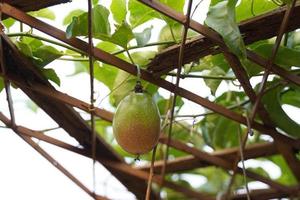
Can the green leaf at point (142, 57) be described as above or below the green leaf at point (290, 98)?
below

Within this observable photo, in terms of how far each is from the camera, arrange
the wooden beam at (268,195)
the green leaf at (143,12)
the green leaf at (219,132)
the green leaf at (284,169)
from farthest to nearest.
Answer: the green leaf at (284,169) → the green leaf at (219,132) → the wooden beam at (268,195) → the green leaf at (143,12)

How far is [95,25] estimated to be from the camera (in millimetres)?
559

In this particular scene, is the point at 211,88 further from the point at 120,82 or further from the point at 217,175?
the point at 217,175

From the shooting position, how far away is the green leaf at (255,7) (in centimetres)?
58

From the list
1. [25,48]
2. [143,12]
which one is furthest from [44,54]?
[143,12]

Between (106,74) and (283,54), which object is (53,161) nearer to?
(106,74)

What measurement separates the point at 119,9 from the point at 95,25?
0.06m

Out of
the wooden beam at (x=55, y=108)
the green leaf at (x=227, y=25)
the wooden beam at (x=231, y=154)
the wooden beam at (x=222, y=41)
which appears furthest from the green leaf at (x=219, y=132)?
the green leaf at (x=227, y=25)

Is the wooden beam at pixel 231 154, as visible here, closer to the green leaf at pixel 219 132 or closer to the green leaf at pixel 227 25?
the green leaf at pixel 219 132

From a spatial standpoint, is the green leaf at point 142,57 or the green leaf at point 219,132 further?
the green leaf at point 219,132

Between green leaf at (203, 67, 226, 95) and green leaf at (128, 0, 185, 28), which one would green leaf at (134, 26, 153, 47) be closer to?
green leaf at (128, 0, 185, 28)

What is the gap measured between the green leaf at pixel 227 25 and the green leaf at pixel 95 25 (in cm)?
12

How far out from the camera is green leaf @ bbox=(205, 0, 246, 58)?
485 mm

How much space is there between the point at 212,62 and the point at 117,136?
0.61 feet
